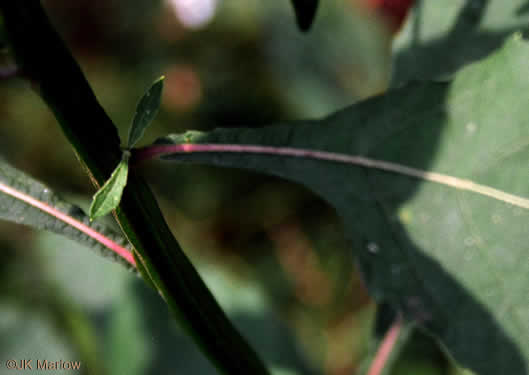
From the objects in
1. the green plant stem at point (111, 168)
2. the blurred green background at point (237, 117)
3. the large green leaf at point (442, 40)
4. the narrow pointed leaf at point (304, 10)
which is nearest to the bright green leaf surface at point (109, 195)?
the green plant stem at point (111, 168)

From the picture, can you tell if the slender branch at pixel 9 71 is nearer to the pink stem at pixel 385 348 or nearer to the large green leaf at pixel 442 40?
the large green leaf at pixel 442 40

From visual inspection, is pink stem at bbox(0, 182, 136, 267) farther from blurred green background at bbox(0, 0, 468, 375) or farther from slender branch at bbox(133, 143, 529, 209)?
blurred green background at bbox(0, 0, 468, 375)

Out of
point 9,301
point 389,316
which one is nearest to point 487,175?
point 389,316

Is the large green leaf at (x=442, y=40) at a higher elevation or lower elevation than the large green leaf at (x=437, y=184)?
higher

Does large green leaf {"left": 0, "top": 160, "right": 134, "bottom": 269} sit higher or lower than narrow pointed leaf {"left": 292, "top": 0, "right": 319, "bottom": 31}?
lower

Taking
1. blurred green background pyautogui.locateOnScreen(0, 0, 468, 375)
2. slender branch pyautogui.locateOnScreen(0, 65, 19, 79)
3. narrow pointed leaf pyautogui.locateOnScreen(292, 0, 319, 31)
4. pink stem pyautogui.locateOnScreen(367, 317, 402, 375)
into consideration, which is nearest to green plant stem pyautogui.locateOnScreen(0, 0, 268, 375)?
slender branch pyautogui.locateOnScreen(0, 65, 19, 79)

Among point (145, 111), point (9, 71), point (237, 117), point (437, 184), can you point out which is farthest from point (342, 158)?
point (237, 117)

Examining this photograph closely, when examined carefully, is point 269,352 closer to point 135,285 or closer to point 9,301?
point 135,285
